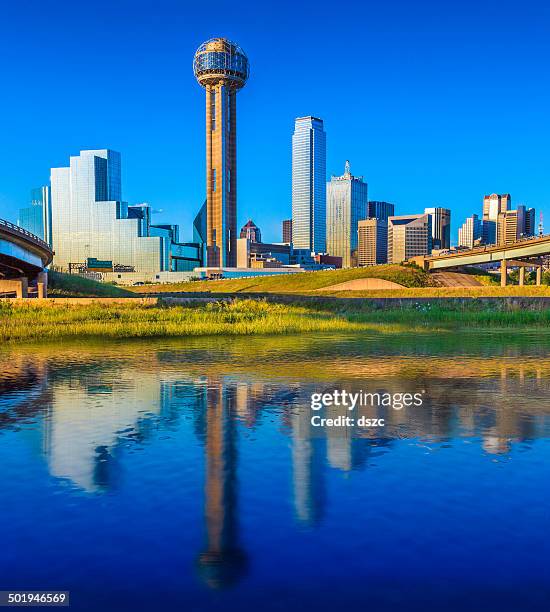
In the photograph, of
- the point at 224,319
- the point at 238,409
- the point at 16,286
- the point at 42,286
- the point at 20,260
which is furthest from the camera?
the point at 16,286

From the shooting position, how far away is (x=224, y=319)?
41750mm

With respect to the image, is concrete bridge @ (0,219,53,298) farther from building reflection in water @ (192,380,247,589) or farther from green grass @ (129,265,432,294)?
building reflection in water @ (192,380,247,589)

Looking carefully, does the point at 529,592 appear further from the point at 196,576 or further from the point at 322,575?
the point at 196,576

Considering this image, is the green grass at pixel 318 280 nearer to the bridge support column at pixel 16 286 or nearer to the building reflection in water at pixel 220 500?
the bridge support column at pixel 16 286

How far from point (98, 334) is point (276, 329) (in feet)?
33.7

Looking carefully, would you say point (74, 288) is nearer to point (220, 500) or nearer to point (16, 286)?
point (16, 286)

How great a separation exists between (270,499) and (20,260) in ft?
203

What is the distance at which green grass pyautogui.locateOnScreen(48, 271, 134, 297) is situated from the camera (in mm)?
82875

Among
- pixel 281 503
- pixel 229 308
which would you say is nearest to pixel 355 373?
pixel 281 503

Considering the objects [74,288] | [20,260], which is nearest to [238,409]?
[20,260]

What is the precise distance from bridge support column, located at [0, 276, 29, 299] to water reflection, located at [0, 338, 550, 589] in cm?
4765

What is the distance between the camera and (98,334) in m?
36.0

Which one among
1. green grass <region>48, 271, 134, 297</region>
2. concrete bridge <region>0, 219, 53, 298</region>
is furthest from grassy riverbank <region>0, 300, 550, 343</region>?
green grass <region>48, 271, 134, 297</region>

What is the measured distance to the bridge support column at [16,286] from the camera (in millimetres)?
71625
